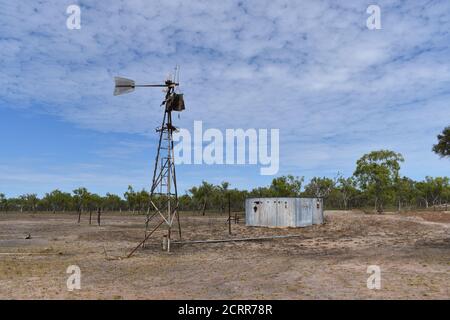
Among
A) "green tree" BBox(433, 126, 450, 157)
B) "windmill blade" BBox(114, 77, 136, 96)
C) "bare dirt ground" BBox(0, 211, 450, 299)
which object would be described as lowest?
"bare dirt ground" BBox(0, 211, 450, 299)

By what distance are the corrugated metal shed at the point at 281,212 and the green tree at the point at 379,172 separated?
97.9ft

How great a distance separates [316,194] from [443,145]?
2784 inches

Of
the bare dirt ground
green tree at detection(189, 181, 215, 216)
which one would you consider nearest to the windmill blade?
the bare dirt ground

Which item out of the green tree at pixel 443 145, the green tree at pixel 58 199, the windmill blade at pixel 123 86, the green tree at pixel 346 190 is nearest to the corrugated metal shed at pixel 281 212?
the green tree at pixel 443 145

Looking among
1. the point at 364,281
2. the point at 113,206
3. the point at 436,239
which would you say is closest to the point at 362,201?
the point at 113,206

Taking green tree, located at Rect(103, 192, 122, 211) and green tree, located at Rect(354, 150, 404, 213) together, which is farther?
green tree, located at Rect(103, 192, 122, 211)

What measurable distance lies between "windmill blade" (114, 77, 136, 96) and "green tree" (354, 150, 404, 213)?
5343 cm

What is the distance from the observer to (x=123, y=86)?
21.9 m

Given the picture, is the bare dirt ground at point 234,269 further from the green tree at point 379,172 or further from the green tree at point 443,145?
the green tree at point 379,172

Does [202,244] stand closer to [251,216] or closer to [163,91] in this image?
[163,91]

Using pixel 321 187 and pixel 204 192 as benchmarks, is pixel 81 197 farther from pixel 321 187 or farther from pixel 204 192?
pixel 321 187

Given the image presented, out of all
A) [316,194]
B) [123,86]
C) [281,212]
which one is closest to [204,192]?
[316,194]

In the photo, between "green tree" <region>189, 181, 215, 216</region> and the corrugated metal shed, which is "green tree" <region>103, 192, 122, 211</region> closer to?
"green tree" <region>189, 181, 215, 216</region>

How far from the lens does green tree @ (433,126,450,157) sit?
23.0 m
